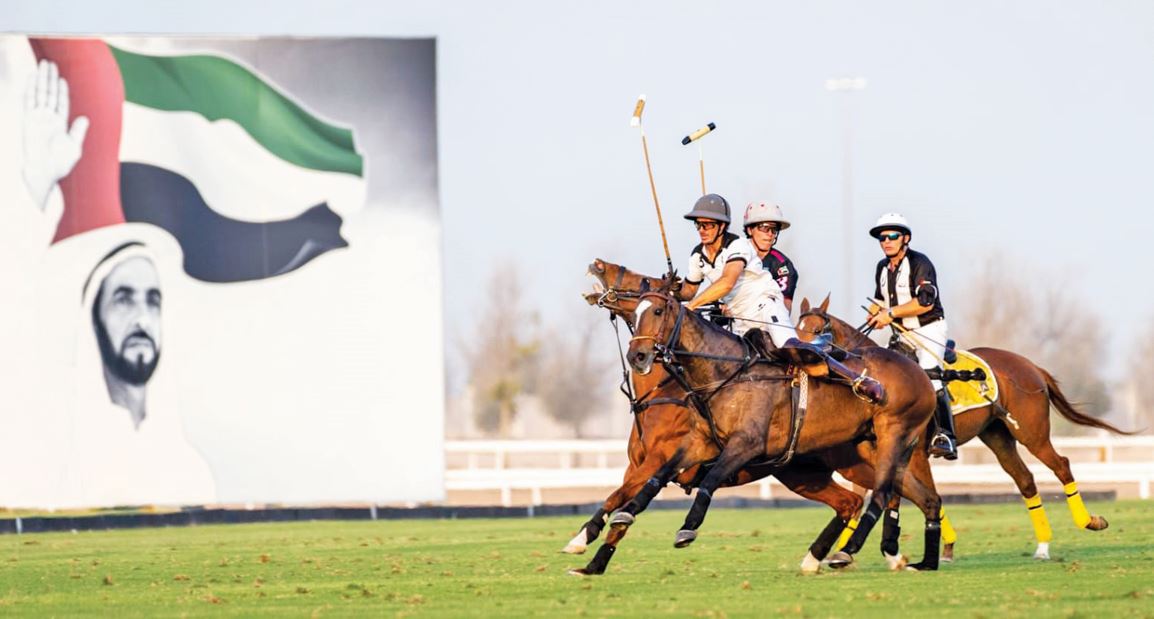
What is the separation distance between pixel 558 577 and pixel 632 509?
3.53 ft

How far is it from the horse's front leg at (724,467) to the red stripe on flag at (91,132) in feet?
56.5

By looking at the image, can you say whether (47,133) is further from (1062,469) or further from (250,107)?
(1062,469)

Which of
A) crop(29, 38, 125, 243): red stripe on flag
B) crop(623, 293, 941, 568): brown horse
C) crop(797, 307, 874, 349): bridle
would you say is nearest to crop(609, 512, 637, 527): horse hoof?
crop(623, 293, 941, 568): brown horse

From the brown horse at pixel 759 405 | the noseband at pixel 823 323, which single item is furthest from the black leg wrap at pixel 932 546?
the noseband at pixel 823 323

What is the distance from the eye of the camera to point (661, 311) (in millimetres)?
11727

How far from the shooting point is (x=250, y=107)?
27719 mm

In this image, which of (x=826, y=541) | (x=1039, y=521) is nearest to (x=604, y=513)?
(x=826, y=541)

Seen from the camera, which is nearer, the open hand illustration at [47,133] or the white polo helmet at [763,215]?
the white polo helmet at [763,215]

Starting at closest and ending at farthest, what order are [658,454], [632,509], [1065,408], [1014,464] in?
[632,509], [658,454], [1014,464], [1065,408]

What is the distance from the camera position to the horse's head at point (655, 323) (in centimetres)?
1141

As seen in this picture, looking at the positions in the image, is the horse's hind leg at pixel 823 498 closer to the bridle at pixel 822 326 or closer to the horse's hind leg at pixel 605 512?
the bridle at pixel 822 326

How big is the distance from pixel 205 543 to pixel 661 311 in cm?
876

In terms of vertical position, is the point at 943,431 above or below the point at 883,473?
above

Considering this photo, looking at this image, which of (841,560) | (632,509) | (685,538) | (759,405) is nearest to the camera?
(685,538)
